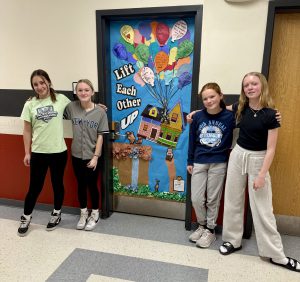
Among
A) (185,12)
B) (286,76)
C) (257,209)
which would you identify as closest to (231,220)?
(257,209)

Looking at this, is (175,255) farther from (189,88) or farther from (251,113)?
(189,88)

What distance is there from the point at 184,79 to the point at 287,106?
0.86 m

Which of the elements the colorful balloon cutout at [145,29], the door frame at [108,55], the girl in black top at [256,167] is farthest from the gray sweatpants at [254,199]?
the colorful balloon cutout at [145,29]

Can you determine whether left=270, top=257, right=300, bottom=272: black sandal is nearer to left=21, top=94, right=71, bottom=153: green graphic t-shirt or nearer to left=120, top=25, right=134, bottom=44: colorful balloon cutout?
left=21, top=94, right=71, bottom=153: green graphic t-shirt

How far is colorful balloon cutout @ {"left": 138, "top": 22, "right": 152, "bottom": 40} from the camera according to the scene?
2.43m

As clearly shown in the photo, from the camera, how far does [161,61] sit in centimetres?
249

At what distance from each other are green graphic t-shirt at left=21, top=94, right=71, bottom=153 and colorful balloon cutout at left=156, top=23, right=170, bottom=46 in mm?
998

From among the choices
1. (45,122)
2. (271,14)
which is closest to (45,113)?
(45,122)

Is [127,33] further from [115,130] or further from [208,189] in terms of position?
[208,189]

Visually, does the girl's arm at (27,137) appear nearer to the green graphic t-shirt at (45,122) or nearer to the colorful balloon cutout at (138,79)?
the green graphic t-shirt at (45,122)

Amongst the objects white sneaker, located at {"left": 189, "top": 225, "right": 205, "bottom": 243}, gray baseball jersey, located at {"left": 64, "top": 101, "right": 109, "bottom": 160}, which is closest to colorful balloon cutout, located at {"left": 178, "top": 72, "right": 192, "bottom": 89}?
gray baseball jersey, located at {"left": 64, "top": 101, "right": 109, "bottom": 160}

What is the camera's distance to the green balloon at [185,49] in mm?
2379

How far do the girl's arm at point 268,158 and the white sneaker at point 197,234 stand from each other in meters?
0.66

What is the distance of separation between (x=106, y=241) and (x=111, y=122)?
1.05 meters
